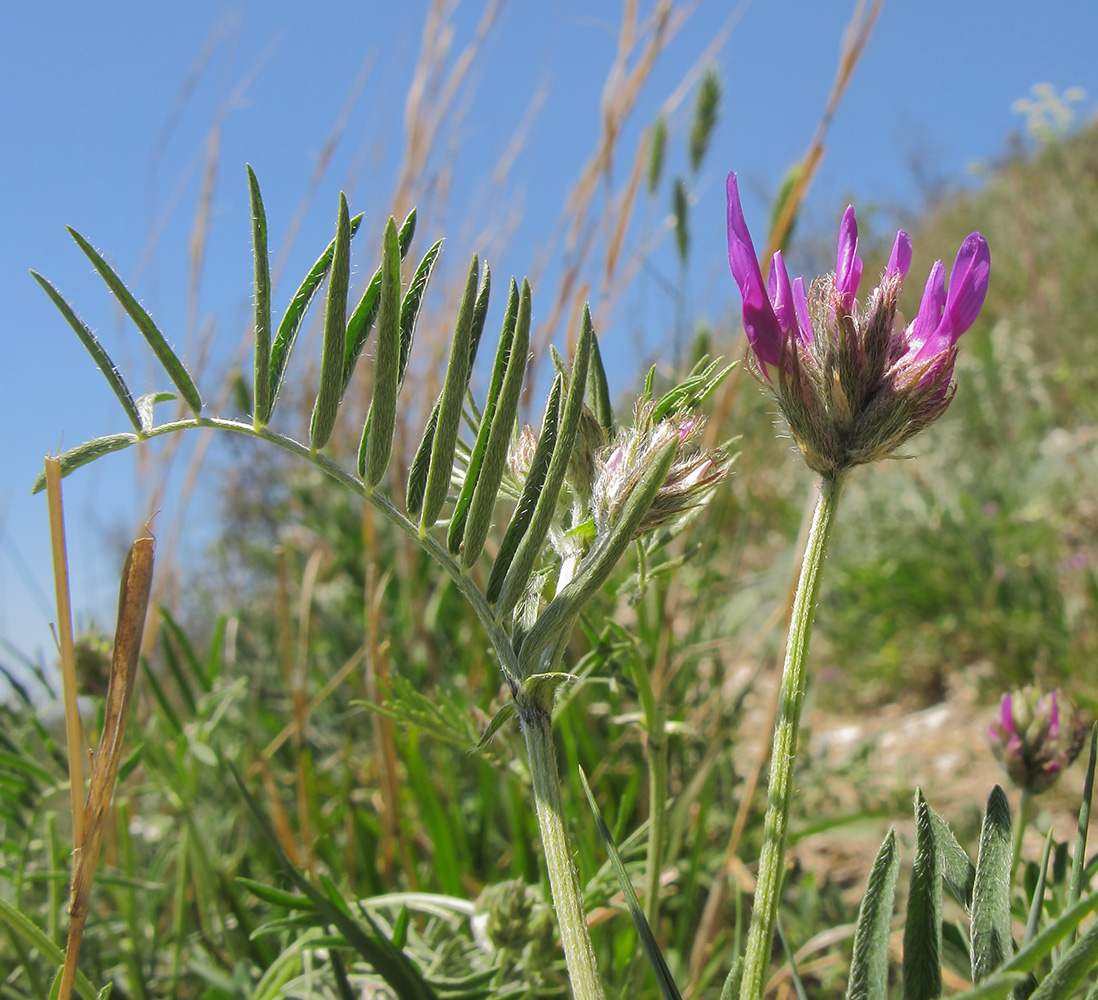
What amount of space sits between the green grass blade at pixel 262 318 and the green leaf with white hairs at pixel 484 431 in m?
0.11

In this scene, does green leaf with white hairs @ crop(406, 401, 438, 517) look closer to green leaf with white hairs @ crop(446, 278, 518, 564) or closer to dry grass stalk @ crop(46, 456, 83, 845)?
green leaf with white hairs @ crop(446, 278, 518, 564)

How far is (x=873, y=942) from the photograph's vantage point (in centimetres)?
38

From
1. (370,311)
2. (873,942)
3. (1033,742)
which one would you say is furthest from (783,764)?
(1033,742)

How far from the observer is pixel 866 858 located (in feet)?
4.69

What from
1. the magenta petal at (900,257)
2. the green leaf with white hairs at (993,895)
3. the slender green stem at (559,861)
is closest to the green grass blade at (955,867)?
the green leaf with white hairs at (993,895)

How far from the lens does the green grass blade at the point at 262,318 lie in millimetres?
418

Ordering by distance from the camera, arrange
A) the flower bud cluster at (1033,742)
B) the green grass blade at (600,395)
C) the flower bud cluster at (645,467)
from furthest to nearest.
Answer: the flower bud cluster at (1033,742), the green grass blade at (600,395), the flower bud cluster at (645,467)

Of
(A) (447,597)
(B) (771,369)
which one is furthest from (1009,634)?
(B) (771,369)

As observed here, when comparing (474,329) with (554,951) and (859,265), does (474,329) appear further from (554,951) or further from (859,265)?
(554,951)

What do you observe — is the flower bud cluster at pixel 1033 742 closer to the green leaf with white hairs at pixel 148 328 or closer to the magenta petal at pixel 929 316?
the magenta petal at pixel 929 316

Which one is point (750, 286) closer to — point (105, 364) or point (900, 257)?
point (900, 257)

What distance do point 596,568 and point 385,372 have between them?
133 mm

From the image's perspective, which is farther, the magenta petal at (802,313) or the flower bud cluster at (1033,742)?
the flower bud cluster at (1033,742)

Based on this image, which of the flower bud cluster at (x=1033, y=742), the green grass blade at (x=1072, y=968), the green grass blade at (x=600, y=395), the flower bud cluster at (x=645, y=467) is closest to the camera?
the green grass blade at (x=1072, y=968)
